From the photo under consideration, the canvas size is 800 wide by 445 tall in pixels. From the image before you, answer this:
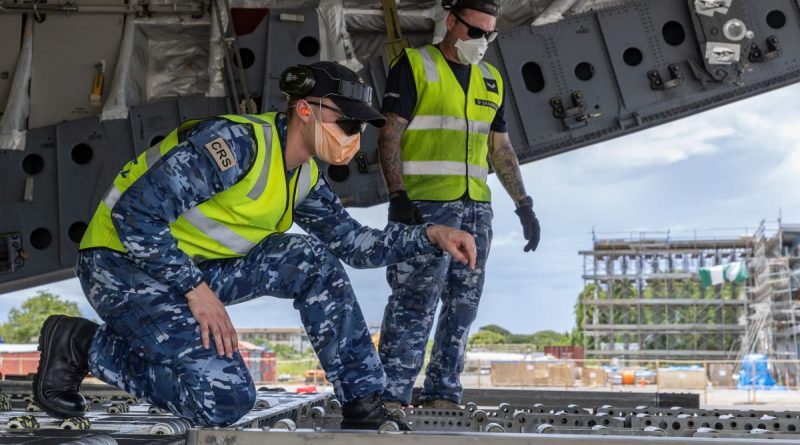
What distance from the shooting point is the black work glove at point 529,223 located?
12.8 feet

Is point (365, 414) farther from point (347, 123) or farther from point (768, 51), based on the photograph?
point (768, 51)

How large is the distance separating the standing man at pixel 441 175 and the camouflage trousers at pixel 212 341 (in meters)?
1.10

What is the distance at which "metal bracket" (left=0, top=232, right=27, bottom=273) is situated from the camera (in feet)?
21.6

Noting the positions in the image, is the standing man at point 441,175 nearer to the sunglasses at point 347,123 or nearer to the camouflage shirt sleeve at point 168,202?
the sunglasses at point 347,123

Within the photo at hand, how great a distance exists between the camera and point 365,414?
7.50ft

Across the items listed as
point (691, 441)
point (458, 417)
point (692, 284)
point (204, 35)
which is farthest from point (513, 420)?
point (692, 284)

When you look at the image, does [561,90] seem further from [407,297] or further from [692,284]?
[692,284]

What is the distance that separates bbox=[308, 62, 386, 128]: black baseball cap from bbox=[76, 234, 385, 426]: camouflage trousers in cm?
38

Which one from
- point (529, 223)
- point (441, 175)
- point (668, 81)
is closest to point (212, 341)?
point (441, 175)

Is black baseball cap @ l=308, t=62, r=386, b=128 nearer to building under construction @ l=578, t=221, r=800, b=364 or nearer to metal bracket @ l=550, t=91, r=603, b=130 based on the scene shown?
metal bracket @ l=550, t=91, r=603, b=130

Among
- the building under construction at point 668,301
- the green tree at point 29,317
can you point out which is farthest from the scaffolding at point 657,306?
the green tree at point 29,317

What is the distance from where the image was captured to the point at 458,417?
2.79m

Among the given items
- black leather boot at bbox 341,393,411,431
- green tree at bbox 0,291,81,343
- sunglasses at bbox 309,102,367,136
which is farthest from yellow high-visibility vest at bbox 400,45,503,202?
green tree at bbox 0,291,81,343

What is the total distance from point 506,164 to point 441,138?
429mm
